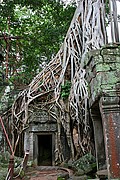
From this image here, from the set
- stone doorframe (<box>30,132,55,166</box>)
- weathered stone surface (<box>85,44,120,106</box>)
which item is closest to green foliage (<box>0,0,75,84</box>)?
stone doorframe (<box>30,132,55,166</box>)

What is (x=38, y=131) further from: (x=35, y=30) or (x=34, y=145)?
(x=35, y=30)

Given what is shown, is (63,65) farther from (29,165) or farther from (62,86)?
(29,165)

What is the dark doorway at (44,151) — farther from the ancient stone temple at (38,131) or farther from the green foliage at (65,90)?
the green foliage at (65,90)

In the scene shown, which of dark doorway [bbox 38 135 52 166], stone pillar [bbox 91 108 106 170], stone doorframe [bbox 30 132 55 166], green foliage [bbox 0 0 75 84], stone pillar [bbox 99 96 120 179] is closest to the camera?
stone pillar [bbox 99 96 120 179]

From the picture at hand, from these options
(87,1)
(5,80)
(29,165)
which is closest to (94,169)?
(29,165)

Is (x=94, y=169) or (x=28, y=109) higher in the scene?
(x=28, y=109)

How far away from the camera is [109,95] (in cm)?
292

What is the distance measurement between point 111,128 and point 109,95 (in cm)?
37

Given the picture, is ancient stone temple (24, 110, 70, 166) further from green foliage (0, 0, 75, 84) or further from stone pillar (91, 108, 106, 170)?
stone pillar (91, 108, 106, 170)

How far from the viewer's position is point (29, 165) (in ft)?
21.7

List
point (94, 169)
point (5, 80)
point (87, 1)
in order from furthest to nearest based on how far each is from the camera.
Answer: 1. point (5, 80)
2. point (87, 1)
3. point (94, 169)

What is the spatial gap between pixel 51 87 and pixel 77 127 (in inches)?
66.2

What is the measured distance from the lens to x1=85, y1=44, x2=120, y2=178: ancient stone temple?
9.26 ft

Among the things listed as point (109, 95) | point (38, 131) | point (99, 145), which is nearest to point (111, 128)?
point (109, 95)
